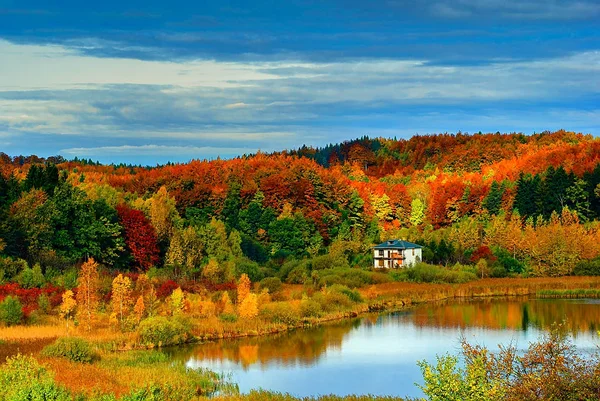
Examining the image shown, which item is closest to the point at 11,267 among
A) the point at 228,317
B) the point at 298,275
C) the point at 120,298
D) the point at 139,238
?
the point at 120,298

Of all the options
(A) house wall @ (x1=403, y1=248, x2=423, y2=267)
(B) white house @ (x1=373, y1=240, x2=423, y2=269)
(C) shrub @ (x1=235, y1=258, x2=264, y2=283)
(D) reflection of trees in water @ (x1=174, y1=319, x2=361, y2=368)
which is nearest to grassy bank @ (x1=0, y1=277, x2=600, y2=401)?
(D) reflection of trees in water @ (x1=174, y1=319, x2=361, y2=368)

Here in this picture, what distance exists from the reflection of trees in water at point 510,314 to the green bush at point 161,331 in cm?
1437

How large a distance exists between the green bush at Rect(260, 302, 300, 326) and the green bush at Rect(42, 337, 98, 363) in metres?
14.9

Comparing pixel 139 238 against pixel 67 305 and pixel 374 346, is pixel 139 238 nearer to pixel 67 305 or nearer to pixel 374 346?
pixel 67 305

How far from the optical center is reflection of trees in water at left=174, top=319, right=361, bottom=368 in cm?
3644

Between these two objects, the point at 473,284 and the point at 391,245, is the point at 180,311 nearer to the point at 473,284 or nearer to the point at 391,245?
the point at 473,284

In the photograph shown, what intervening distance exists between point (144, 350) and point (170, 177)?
2411 inches

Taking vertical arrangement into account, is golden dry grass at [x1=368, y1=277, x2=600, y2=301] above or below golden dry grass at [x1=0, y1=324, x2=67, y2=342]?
below

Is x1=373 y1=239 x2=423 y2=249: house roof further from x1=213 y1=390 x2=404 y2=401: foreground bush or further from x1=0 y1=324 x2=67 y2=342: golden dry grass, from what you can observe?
x1=213 y1=390 x2=404 y2=401: foreground bush

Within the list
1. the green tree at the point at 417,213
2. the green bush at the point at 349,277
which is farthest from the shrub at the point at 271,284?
the green tree at the point at 417,213

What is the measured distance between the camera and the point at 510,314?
5106 cm

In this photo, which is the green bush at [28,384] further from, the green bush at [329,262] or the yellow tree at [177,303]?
the green bush at [329,262]

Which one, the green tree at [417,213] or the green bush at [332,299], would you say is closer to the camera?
the green bush at [332,299]

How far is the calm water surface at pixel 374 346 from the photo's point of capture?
32000 mm
